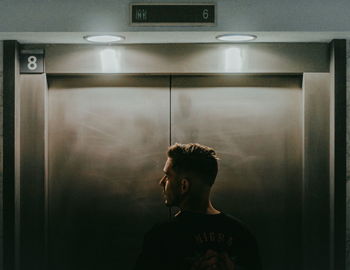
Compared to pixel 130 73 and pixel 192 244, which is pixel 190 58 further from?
pixel 192 244

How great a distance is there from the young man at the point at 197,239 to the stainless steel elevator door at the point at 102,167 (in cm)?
147

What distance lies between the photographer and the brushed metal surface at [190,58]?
14.0ft

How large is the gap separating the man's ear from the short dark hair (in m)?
0.05

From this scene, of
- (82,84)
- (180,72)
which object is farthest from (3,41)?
(180,72)

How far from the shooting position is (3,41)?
4230 mm

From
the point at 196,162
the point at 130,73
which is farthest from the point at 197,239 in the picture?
the point at 130,73

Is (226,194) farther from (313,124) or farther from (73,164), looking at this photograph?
(73,164)

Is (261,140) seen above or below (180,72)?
below

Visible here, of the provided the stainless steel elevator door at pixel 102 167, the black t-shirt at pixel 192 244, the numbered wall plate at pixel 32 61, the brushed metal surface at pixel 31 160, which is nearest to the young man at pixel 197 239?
the black t-shirt at pixel 192 244

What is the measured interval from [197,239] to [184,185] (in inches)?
14.3

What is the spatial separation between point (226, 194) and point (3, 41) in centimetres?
206

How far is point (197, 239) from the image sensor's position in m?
2.69

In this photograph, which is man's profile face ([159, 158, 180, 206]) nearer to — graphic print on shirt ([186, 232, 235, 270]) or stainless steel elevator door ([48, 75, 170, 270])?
graphic print on shirt ([186, 232, 235, 270])

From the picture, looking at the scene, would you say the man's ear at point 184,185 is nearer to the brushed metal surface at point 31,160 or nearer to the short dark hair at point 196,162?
the short dark hair at point 196,162
